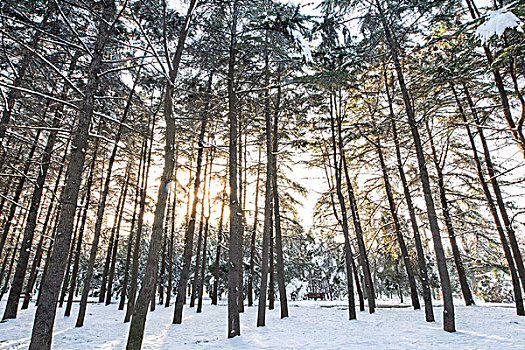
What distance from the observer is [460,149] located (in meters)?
13.2

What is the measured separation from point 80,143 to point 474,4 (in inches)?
411

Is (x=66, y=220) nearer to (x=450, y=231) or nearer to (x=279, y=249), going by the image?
(x=279, y=249)

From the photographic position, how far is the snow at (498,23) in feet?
14.3

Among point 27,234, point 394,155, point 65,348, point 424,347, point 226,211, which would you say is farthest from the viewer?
point 226,211

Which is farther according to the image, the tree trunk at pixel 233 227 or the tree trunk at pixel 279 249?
the tree trunk at pixel 279 249

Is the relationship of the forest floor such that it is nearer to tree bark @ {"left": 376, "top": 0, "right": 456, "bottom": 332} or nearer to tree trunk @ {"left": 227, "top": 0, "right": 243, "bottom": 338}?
tree bark @ {"left": 376, "top": 0, "right": 456, "bottom": 332}

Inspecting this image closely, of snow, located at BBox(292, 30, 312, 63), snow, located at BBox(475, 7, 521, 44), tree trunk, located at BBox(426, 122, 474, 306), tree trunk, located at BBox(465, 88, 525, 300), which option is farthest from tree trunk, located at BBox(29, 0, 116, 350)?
tree trunk, located at BBox(426, 122, 474, 306)

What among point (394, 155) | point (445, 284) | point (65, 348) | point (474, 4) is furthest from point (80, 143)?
point (394, 155)

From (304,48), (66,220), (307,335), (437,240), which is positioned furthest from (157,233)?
(437,240)

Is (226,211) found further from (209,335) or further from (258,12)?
(258,12)

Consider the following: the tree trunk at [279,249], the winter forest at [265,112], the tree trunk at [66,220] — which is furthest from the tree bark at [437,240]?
the tree trunk at [66,220]

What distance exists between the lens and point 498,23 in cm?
456

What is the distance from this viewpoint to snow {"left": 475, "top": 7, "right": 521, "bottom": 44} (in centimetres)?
437

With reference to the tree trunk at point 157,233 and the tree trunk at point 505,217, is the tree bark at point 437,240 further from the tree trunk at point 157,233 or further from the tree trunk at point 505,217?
the tree trunk at point 157,233
